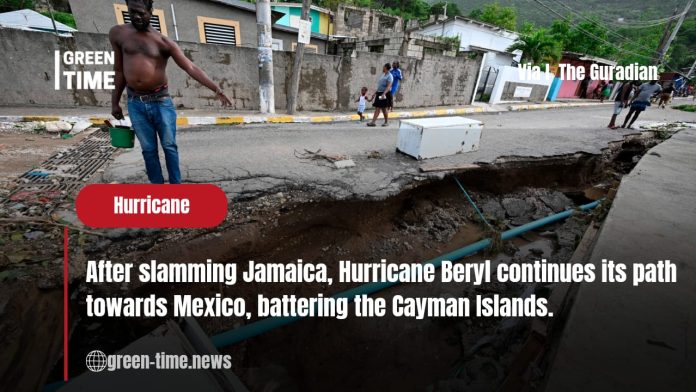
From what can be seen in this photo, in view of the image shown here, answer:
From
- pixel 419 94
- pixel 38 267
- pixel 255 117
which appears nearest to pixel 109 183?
pixel 38 267

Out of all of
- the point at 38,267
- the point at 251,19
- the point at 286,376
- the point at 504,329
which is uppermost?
the point at 251,19

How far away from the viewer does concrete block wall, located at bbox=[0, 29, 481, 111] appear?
6672 millimetres

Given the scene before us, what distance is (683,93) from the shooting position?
1346 inches

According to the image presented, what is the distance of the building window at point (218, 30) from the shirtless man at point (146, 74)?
10.5 meters

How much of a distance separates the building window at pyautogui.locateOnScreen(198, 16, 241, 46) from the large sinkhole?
11.1 m

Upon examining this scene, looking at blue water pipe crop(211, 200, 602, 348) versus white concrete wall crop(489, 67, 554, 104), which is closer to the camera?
blue water pipe crop(211, 200, 602, 348)

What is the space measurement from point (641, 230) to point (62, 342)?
453 cm

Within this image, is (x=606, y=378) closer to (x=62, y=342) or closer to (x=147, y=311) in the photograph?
(x=147, y=311)

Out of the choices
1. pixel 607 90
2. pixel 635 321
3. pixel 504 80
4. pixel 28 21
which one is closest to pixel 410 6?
pixel 607 90

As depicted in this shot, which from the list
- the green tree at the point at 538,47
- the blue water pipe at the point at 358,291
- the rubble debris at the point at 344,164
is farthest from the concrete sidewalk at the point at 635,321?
the green tree at the point at 538,47

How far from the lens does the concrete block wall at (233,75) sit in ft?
21.9

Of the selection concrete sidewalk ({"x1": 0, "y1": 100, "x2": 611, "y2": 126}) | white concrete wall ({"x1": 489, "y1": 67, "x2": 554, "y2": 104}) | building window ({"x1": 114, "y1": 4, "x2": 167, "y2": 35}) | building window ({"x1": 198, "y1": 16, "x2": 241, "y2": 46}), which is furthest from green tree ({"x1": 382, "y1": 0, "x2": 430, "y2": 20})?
concrete sidewalk ({"x1": 0, "y1": 100, "x2": 611, "y2": 126})

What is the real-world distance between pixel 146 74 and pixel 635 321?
152 inches

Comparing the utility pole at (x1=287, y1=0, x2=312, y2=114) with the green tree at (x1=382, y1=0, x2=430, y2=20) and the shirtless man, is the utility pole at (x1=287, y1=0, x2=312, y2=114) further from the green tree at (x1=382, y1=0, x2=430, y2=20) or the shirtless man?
the green tree at (x1=382, y1=0, x2=430, y2=20)
